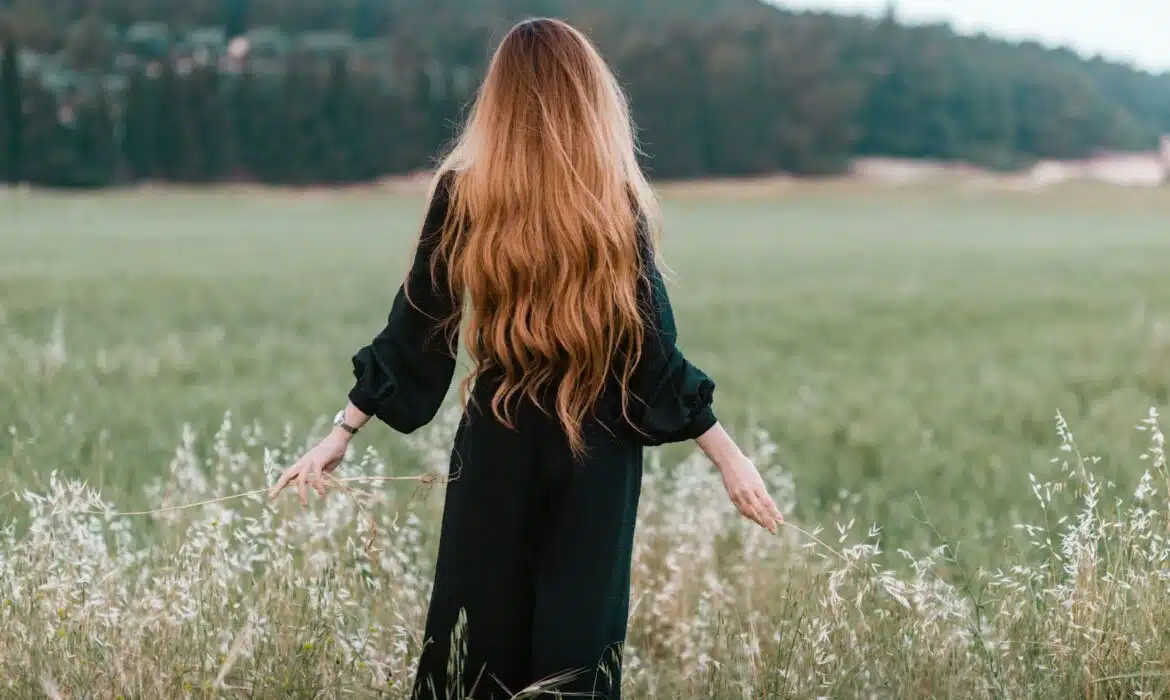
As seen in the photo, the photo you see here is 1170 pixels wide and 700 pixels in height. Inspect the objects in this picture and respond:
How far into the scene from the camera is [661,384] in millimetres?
3279

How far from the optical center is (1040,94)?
316 ft

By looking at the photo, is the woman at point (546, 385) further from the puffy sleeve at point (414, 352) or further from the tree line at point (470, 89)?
the tree line at point (470, 89)

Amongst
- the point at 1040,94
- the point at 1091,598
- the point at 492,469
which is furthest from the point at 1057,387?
the point at 1040,94

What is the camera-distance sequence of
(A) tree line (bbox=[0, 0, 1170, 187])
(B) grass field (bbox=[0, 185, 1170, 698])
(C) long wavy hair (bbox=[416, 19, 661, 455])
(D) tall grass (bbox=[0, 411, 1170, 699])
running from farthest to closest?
1. (A) tree line (bbox=[0, 0, 1170, 187])
2. (B) grass field (bbox=[0, 185, 1170, 698])
3. (D) tall grass (bbox=[0, 411, 1170, 699])
4. (C) long wavy hair (bbox=[416, 19, 661, 455])

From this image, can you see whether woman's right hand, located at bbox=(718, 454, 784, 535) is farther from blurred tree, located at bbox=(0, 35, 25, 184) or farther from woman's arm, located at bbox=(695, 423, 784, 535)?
blurred tree, located at bbox=(0, 35, 25, 184)

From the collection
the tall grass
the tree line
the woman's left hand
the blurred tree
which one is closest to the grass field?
the tall grass

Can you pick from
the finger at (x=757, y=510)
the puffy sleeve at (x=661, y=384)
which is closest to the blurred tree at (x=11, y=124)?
the puffy sleeve at (x=661, y=384)

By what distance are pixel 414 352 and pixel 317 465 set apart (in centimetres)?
39

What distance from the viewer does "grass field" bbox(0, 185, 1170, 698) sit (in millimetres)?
3498

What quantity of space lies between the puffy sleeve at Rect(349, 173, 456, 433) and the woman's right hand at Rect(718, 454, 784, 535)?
Result: 0.80 m

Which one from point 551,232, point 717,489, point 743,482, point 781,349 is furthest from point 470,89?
point 743,482

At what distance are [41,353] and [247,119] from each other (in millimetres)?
79142

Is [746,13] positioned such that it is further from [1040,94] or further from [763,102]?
[1040,94]

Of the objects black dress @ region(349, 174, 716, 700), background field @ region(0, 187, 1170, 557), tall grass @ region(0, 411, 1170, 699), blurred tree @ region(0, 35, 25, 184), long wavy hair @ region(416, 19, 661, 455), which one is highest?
long wavy hair @ region(416, 19, 661, 455)
